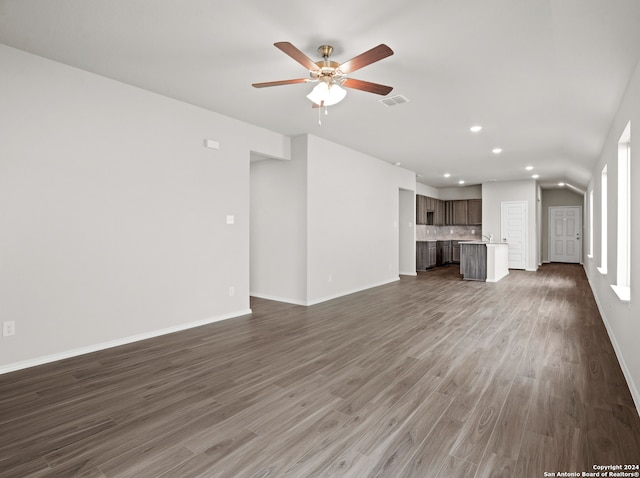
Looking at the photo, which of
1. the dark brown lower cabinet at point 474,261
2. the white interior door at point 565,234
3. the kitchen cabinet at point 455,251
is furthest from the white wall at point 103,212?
the white interior door at point 565,234

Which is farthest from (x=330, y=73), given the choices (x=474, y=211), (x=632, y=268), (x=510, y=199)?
(x=474, y=211)

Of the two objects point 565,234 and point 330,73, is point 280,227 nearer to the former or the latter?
point 330,73

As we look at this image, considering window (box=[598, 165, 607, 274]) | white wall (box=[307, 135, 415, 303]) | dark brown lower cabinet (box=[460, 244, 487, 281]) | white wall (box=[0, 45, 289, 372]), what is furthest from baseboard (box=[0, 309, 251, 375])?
dark brown lower cabinet (box=[460, 244, 487, 281])

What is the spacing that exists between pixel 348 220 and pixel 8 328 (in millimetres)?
4953

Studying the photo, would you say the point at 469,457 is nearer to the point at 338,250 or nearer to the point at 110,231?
the point at 110,231

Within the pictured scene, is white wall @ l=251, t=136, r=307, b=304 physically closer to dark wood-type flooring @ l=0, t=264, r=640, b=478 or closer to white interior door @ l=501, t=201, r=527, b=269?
dark wood-type flooring @ l=0, t=264, r=640, b=478

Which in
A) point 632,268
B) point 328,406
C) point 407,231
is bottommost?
point 328,406

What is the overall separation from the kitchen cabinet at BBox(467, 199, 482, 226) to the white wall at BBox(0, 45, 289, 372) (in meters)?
9.44

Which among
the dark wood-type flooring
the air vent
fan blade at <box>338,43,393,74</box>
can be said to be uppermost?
the air vent

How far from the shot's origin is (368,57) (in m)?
2.55

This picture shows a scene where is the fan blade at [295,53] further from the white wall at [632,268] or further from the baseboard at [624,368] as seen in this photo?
the baseboard at [624,368]

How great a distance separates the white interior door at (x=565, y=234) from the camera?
12.5m

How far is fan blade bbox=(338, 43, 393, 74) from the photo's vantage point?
239cm

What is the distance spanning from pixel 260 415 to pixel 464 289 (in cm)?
590
